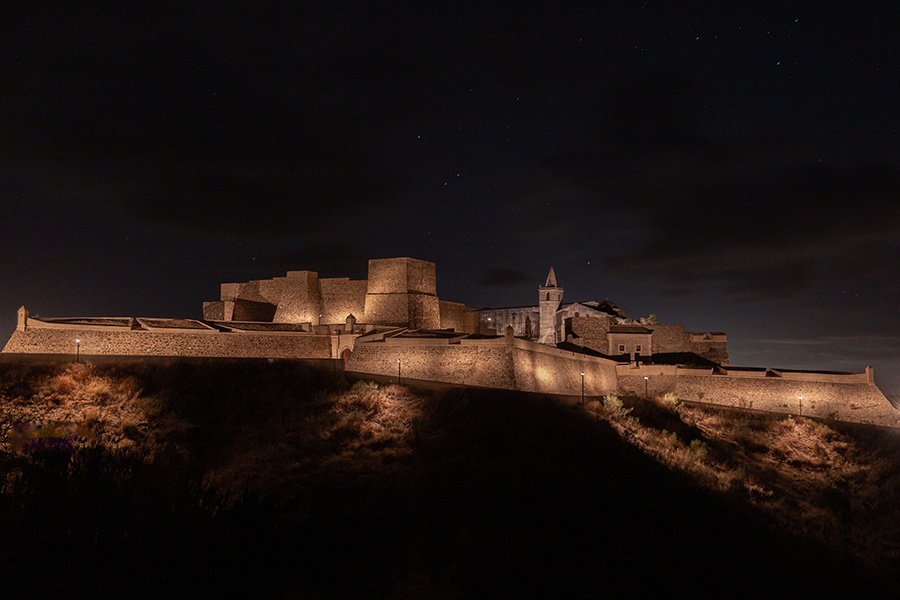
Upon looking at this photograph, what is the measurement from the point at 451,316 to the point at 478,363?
19.8 meters

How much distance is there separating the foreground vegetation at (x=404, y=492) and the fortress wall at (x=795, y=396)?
1.46 meters

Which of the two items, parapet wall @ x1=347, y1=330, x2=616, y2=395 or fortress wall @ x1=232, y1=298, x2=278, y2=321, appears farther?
fortress wall @ x1=232, y1=298, x2=278, y2=321

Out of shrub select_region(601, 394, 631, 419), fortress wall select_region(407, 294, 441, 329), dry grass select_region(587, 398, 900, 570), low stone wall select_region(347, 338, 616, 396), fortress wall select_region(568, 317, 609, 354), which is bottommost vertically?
dry grass select_region(587, 398, 900, 570)

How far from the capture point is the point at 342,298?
44.8 m

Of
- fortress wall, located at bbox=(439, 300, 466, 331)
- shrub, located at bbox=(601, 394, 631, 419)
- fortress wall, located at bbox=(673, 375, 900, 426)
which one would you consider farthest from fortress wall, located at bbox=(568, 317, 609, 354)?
shrub, located at bbox=(601, 394, 631, 419)

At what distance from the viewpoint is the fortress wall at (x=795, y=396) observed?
3369 cm

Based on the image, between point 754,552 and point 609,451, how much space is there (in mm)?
6236

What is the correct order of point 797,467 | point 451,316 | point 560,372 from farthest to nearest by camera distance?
point 451,316 → point 560,372 → point 797,467

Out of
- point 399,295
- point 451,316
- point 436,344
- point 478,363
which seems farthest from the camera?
point 451,316

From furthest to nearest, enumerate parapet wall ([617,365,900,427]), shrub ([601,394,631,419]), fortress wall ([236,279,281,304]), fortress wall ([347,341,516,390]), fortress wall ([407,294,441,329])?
fortress wall ([236,279,281,304]) → fortress wall ([407,294,441,329]) → parapet wall ([617,365,900,427]) → shrub ([601,394,631,419]) → fortress wall ([347,341,516,390])

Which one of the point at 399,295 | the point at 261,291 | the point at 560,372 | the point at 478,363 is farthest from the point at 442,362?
the point at 261,291

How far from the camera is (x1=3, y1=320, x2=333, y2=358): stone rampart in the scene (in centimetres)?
2864

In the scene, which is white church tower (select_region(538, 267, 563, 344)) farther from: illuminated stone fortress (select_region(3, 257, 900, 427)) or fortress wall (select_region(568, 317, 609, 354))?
fortress wall (select_region(568, 317, 609, 354))

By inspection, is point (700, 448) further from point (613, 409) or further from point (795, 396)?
point (795, 396)
